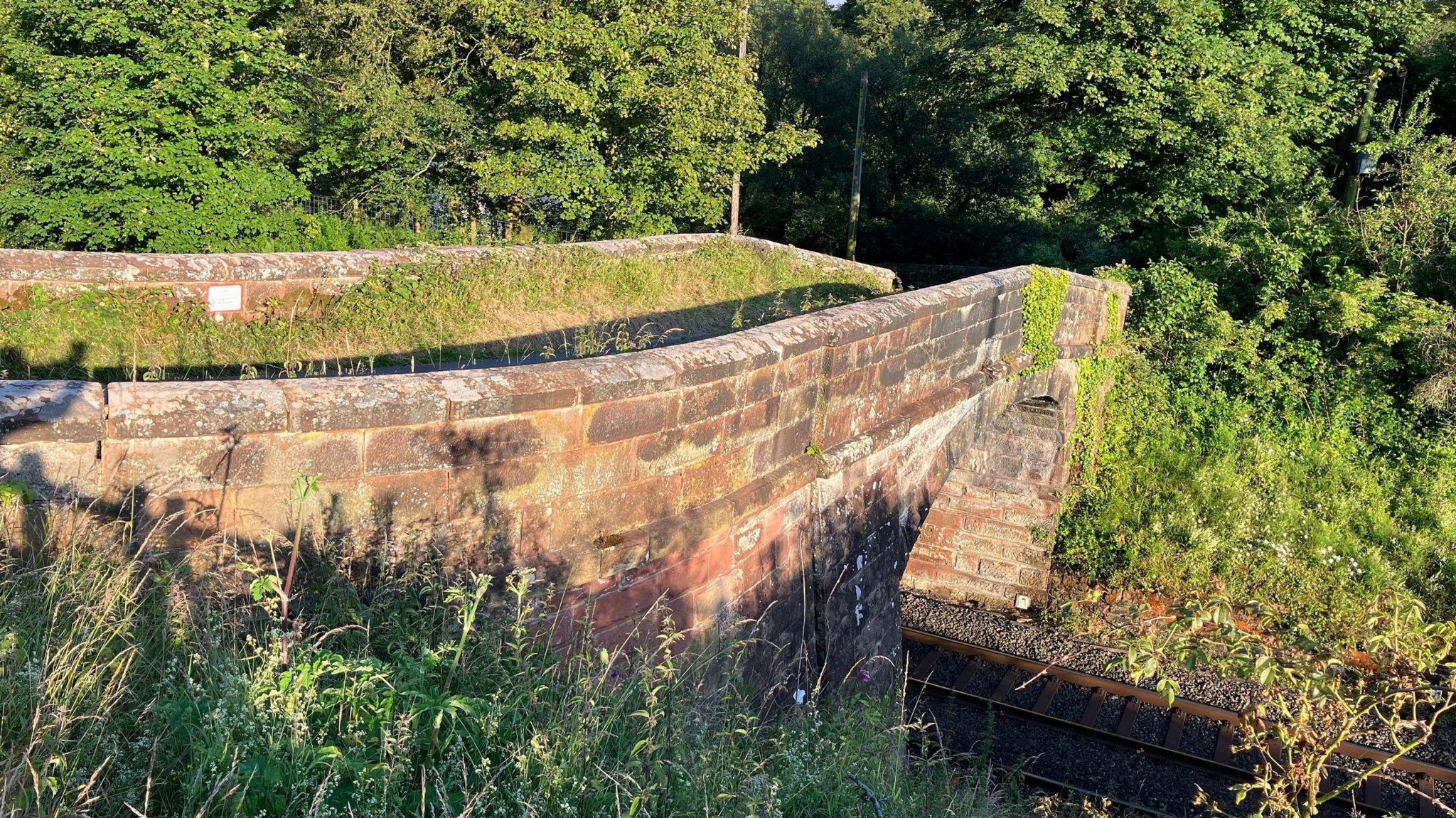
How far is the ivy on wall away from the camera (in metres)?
10.1

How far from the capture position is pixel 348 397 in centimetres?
364

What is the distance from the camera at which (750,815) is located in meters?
2.67

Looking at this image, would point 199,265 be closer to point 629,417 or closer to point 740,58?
point 629,417

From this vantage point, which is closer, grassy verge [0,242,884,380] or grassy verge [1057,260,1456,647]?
grassy verge [0,242,884,380]

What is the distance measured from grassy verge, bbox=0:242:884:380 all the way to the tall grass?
1406 mm

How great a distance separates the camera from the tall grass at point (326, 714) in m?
2.39

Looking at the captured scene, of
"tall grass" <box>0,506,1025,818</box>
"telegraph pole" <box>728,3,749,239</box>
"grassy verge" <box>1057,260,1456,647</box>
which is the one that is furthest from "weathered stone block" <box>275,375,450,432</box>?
"telegraph pole" <box>728,3,749,239</box>

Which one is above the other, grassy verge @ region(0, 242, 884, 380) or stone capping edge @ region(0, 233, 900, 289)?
stone capping edge @ region(0, 233, 900, 289)

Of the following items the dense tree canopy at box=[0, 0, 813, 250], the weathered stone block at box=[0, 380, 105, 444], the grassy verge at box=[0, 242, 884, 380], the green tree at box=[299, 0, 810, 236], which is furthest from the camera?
the green tree at box=[299, 0, 810, 236]

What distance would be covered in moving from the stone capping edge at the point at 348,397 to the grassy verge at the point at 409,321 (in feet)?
2.68

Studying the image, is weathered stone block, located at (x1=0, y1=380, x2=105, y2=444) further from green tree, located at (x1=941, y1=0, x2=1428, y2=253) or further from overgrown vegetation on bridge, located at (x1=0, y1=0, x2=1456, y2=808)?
green tree, located at (x1=941, y1=0, x2=1428, y2=253)

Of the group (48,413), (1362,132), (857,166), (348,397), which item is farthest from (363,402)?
(857,166)

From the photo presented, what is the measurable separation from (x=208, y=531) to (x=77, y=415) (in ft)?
1.77

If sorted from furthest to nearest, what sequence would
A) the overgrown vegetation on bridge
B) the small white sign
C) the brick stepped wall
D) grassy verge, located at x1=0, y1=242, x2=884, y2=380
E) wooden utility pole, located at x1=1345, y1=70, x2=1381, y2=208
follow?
1. wooden utility pole, located at x1=1345, y1=70, x2=1381, y2=208
2. the overgrown vegetation on bridge
3. the small white sign
4. grassy verge, located at x1=0, y1=242, x2=884, y2=380
5. the brick stepped wall
